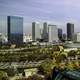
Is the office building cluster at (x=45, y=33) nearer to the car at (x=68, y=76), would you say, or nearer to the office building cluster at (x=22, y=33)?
the office building cluster at (x=22, y=33)

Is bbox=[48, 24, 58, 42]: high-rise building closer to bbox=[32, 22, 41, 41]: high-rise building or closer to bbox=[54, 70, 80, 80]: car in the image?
bbox=[32, 22, 41, 41]: high-rise building

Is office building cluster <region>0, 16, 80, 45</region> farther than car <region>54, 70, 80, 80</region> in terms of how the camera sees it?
Yes

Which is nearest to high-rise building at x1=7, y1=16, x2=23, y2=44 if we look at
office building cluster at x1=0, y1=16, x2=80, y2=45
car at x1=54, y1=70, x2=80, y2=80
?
office building cluster at x1=0, y1=16, x2=80, y2=45

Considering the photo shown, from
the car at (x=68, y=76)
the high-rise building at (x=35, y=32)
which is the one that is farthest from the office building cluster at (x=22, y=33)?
the car at (x=68, y=76)

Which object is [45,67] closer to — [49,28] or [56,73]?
[56,73]

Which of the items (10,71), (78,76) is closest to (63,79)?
(78,76)

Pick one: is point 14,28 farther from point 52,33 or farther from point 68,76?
point 68,76

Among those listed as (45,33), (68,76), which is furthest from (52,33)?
(68,76)

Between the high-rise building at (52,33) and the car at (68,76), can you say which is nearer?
the car at (68,76)
